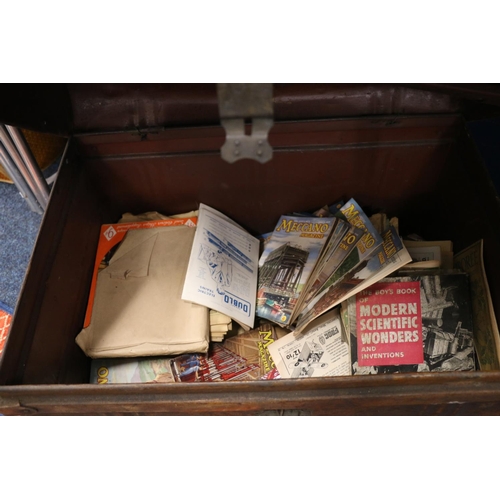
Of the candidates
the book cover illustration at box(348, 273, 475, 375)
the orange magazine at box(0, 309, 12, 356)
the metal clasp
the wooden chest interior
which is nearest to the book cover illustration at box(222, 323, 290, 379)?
the book cover illustration at box(348, 273, 475, 375)

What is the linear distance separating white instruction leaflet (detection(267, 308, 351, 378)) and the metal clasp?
20.0 inches

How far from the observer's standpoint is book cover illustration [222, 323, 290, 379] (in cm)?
114

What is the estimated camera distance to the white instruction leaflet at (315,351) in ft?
3.57

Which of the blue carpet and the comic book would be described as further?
the blue carpet

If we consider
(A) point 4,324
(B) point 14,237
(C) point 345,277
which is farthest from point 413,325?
(B) point 14,237

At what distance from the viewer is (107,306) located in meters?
1.16

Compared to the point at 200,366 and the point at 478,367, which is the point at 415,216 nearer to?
the point at 478,367

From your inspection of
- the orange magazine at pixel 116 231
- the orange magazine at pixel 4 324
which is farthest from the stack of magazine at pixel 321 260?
the orange magazine at pixel 4 324

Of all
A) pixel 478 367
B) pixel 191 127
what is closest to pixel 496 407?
pixel 478 367

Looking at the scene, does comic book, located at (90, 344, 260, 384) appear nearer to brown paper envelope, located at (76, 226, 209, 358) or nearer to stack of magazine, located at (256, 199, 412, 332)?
brown paper envelope, located at (76, 226, 209, 358)

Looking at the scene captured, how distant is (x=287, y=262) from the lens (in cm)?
120

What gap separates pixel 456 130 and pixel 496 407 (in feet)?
2.21

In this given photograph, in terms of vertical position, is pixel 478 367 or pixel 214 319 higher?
pixel 214 319

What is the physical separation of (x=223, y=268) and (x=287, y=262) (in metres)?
0.17
